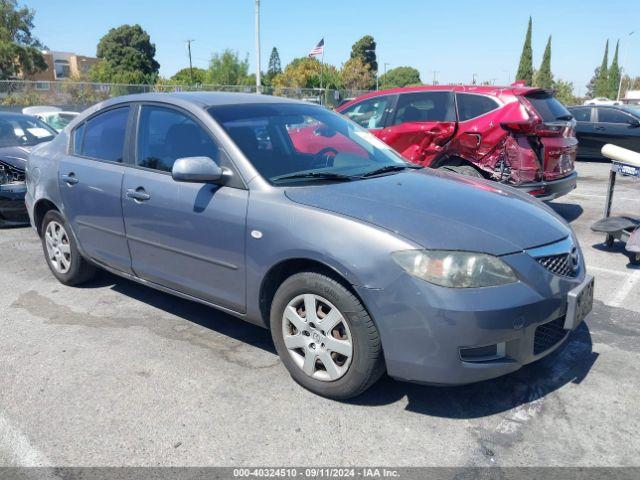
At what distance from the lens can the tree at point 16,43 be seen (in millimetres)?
50000

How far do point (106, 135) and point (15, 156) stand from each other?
378cm

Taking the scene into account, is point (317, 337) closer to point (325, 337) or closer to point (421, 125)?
point (325, 337)

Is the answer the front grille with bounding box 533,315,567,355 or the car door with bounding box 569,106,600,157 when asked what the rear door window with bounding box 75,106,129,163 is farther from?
the car door with bounding box 569,106,600,157

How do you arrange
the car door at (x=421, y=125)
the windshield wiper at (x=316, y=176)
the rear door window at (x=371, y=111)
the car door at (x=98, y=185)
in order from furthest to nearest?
the rear door window at (x=371, y=111)
the car door at (x=421, y=125)
the car door at (x=98, y=185)
the windshield wiper at (x=316, y=176)

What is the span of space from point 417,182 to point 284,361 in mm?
1412

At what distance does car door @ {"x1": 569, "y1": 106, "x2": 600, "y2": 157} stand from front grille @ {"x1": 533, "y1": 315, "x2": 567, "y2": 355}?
42.5 feet

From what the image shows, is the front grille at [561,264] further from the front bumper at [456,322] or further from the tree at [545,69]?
the tree at [545,69]

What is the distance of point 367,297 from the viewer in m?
2.72

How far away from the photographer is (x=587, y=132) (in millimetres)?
14195

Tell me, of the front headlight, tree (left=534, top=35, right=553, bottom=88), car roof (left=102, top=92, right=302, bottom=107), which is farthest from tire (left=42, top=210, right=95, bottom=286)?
tree (left=534, top=35, right=553, bottom=88)

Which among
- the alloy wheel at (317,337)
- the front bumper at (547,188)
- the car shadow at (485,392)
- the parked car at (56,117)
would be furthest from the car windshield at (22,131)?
the car shadow at (485,392)

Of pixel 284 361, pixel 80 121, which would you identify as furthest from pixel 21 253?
pixel 284 361

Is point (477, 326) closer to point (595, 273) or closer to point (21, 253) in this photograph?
point (595, 273)

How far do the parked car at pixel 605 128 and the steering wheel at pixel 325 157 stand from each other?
11.8 m
